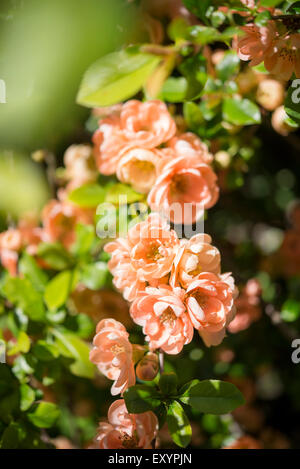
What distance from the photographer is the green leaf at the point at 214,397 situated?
64cm

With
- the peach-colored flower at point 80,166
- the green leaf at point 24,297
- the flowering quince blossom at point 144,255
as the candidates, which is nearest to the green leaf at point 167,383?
the flowering quince blossom at point 144,255

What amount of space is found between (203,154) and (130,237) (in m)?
0.26

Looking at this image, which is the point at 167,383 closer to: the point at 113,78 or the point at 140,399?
the point at 140,399

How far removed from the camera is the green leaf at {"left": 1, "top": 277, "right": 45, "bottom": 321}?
915 mm

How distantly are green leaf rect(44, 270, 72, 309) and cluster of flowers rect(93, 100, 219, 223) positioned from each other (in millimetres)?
282

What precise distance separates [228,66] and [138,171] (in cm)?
30

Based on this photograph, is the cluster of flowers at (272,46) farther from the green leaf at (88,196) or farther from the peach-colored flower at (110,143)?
the green leaf at (88,196)

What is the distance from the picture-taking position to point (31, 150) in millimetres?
1172

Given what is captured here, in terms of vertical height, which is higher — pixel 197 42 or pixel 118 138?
pixel 197 42

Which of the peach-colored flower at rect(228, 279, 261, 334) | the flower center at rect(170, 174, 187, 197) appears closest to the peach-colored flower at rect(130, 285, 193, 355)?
the flower center at rect(170, 174, 187, 197)

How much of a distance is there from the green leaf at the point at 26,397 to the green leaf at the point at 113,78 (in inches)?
21.8

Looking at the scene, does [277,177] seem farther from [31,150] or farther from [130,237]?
[130,237]

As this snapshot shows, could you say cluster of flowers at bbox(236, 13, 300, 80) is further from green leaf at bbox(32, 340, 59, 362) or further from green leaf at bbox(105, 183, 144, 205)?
green leaf at bbox(32, 340, 59, 362)
